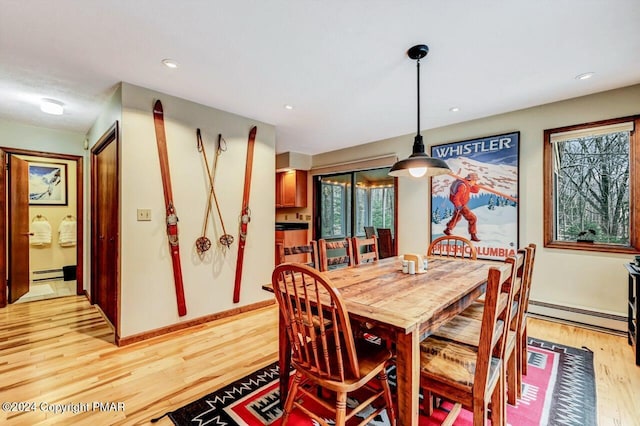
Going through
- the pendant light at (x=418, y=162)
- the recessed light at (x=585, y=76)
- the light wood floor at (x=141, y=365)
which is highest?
the recessed light at (x=585, y=76)

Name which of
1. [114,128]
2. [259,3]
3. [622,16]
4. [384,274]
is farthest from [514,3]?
[114,128]

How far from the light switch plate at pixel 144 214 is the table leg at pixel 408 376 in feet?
8.21

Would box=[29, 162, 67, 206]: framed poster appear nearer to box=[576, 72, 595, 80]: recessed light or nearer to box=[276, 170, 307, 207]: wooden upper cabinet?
box=[276, 170, 307, 207]: wooden upper cabinet

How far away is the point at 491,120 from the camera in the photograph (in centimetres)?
351

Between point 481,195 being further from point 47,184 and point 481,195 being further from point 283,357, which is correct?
point 47,184

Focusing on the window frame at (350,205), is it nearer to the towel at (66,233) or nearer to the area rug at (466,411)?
the area rug at (466,411)

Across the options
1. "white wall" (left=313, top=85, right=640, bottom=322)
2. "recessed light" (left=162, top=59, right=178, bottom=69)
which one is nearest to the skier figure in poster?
"white wall" (left=313, top=85, right=640, bottom=322)

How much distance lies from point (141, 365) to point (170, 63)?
7.71 feet

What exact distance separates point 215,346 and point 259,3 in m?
2.59

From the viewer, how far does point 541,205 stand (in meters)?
3.16

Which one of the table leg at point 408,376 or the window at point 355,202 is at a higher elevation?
the window at point 355,202

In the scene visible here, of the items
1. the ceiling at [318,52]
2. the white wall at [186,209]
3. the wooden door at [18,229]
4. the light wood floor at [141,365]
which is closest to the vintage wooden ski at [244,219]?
the white wall at [186,209]

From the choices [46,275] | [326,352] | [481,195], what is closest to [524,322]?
[326,352]

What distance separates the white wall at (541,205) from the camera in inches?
109
